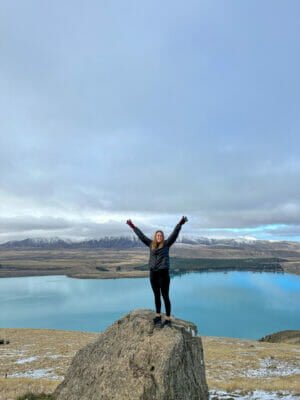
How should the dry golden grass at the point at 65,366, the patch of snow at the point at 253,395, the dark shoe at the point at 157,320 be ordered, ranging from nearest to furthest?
the dark shoe at the point at 157,320
the patch of snow at the point at 253,395
the dry golden grass at the point at 65,366

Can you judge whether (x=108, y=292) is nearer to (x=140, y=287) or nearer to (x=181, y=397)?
(x=140, y=287)

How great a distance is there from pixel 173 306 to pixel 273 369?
81.9 metres

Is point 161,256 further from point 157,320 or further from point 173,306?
point 173,306

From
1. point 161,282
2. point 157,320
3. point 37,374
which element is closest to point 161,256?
point 161,282

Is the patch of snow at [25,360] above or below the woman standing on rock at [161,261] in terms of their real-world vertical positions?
below

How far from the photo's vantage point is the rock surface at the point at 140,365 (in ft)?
34.3

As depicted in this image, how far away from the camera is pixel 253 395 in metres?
15.3

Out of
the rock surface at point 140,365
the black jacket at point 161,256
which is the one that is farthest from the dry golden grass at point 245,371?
the black jacket at point 161,256

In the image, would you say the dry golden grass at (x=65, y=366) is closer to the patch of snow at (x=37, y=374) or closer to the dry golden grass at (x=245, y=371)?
the dry golden grass at (x=245, y=371)

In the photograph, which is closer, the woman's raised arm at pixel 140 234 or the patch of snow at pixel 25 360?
the woman's raised arm at pixel 140 234

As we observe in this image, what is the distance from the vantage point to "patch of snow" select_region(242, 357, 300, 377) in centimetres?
2384

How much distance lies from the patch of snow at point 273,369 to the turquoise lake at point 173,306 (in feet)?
103

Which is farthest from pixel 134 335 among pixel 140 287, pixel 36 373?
pixel 140 287

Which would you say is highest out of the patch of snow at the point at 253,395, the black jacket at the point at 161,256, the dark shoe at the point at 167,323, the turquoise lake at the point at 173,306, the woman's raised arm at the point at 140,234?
the woman's raised arm at the point at 140,234
